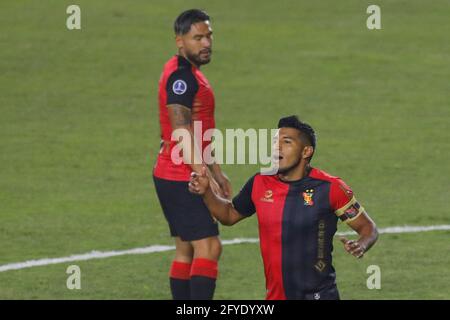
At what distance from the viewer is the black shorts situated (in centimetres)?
1182

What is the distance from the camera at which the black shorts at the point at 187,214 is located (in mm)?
11820

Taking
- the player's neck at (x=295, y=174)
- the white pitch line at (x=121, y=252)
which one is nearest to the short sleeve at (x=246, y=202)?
the player's neck at (x=295, y=174)

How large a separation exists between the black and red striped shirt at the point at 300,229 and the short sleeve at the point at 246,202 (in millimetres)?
113

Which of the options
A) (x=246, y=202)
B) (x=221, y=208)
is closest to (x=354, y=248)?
(x=246, y=202)

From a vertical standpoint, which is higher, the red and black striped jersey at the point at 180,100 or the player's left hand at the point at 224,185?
the red and black striped jersey at the point at 180,100

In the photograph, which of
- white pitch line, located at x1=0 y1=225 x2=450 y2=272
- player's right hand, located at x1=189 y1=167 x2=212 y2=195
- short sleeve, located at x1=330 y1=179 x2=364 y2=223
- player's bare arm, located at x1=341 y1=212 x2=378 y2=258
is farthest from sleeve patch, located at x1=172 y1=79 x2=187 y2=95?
white pitch line, located at x1=0 y1=225 x2=450 y2=272

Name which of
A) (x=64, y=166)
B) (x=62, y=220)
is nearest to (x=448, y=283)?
(x=62, y=220)

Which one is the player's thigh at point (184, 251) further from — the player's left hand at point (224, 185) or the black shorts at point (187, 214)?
the player's left hand at point (224, 185)

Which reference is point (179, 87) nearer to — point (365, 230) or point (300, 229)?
point (300, 229)

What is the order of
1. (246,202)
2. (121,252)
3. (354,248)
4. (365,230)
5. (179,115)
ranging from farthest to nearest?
(121,252) → (179,115) → (246,202) → (365,230) → (354,248)

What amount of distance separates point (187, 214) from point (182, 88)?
40.1 inches

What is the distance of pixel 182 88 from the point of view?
11.7m

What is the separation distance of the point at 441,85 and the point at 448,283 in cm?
1227
